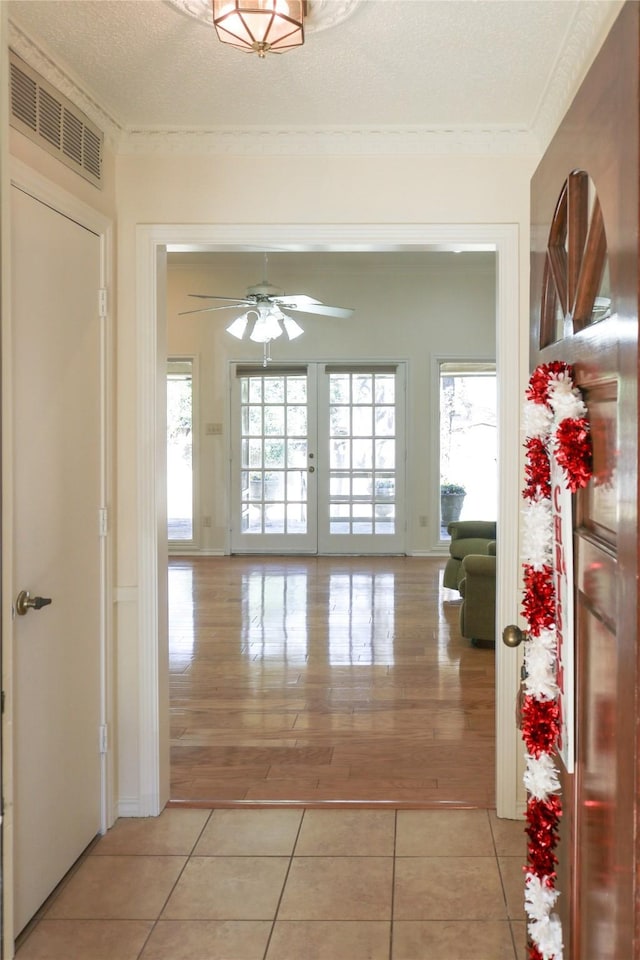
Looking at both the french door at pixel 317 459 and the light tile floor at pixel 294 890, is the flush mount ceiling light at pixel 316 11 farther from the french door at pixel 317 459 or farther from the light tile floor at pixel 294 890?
the french door at pixel 317 459

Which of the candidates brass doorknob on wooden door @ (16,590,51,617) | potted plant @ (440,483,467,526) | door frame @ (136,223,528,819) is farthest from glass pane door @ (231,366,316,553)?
brass doorknob on wooden door @ (16,590,51,617)

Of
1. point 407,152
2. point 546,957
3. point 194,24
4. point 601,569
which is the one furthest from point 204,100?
point 546,957

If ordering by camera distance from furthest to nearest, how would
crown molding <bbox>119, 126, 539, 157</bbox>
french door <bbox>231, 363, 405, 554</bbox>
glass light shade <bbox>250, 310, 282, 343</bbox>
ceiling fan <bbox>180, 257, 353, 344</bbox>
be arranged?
french door <bbox>231, 363, 405, 554</bbox>, glass light shade <bbox>250, 310, 282, 343</bbox>, ceiling fan <bbox>180, 257, 353, 344</bbox>, crown molding <bbox>119, 126, 539, 157</bbox>

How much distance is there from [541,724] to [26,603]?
1.54 metres

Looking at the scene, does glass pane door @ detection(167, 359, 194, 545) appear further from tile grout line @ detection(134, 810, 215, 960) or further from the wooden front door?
the wooden front door

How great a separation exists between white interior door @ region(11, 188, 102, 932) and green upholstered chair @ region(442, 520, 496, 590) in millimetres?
4339

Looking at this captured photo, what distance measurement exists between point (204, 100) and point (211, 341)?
6.87 meters

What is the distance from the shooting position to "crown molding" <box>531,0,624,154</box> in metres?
2.23

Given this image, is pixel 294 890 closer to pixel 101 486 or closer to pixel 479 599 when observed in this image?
pixel 101 486

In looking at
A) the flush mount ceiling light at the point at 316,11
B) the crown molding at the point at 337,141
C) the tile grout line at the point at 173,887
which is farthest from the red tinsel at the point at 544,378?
the tile grout line at the point at 173,887

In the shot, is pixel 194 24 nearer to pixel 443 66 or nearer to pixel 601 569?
pixel 443 66

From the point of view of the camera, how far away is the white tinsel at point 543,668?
1.75 metres

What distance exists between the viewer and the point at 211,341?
9805mm

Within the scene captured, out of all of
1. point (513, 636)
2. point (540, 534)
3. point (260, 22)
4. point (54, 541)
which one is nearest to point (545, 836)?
point (513, 636)
